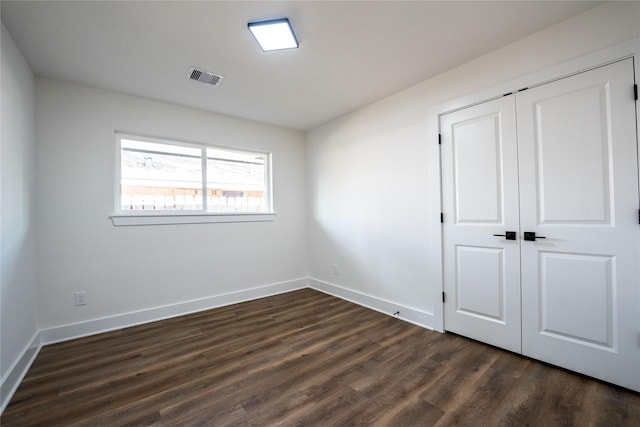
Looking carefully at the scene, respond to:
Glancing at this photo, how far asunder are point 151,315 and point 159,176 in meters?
1.67

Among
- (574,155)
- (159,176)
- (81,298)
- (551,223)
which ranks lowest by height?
(81,298)

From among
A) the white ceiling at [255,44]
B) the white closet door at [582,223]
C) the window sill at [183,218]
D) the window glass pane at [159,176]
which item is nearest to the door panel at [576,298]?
the white closet door at [582,223]

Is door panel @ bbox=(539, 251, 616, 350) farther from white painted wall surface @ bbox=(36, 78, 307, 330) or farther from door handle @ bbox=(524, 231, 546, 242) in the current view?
white painted wall surface @ bbox=(36, 78, 307, 330)

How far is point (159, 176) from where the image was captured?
3240 millimetres

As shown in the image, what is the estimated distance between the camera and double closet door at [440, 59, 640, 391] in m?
1.76

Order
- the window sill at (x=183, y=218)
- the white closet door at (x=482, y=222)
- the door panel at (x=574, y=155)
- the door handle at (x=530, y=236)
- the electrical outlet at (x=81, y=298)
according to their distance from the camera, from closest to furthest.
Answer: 1. the door panel at (x=574, y=155)
2. the door handle at (x=530, y=236)
3. the white closet door at (x=482, y=222)
4. the electrical outlet at (x=81, y=298)
5. the window sill at (x=183, y=218)

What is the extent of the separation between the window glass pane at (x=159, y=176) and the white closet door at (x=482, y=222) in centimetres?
307

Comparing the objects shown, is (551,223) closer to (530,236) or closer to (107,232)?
(530,236)

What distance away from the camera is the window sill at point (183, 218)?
115 inches

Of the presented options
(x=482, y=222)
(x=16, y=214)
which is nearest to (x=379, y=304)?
(x=482, y=222)

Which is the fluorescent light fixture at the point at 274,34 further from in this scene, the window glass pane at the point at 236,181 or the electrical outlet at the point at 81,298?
the electrical outlet at the point at 81,298

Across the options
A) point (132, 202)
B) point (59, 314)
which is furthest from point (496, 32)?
point (59, 314)

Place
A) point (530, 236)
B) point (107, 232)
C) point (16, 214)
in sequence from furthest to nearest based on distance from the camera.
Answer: point (107, 232) < point (530, 236) < point (16, 214)

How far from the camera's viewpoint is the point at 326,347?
7.88ft
